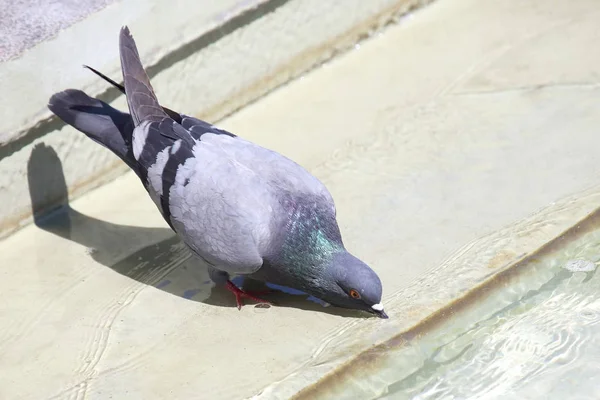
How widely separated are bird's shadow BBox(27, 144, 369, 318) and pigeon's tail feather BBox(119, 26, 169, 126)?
2.60 feet

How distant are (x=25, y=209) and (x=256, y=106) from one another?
167 cm

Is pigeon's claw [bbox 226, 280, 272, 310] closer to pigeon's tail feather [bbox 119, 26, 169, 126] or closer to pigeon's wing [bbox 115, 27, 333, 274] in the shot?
pigeon's wing [bbox 115, 27, 333, 274]

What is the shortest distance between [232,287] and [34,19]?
1997mm

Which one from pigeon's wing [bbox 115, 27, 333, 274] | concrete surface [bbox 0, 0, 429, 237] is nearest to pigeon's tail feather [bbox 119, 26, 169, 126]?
pigeon's wing [bbox 115, 27, 333, 274]

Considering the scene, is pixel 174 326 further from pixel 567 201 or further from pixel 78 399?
pixel 567 201

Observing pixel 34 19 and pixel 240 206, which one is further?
pixel 34 19

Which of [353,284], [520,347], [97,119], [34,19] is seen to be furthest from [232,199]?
[34,19]

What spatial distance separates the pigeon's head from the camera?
157 inches

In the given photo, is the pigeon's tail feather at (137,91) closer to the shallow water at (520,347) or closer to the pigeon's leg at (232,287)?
the pigeon's leg at (232,287)

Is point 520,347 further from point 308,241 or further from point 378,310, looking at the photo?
point 308,241

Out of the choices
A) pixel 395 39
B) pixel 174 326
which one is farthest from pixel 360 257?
pixel 395 39

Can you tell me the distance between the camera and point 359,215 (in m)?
4.89

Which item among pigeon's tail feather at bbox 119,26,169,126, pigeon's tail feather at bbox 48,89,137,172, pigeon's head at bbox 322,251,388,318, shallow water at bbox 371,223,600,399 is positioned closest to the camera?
shallow water at bbox 371,223,600,399

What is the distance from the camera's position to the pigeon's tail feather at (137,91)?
4.38 meters
